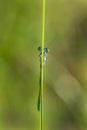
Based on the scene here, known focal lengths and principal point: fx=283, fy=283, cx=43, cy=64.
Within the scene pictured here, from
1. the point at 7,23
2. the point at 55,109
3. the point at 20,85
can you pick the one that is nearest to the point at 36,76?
the point at 20,85

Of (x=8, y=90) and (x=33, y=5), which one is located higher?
(x=33, y=5)

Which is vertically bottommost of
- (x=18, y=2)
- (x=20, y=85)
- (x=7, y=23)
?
(x=20, y=85)

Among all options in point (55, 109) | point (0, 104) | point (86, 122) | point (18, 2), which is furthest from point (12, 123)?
point (18, 2)

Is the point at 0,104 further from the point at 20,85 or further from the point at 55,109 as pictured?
the point at 55,109

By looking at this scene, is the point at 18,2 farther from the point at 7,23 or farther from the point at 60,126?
the point at 60,126

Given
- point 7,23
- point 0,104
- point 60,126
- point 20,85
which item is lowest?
point 60,126

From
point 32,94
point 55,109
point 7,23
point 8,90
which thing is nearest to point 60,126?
point 55,109
